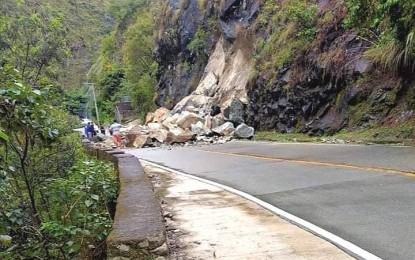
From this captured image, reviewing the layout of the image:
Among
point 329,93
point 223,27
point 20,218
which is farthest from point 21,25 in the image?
point 223,27

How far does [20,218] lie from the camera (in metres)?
5.65

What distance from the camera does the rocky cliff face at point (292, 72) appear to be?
59.8 feet

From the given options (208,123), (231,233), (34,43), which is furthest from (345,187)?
(208,123)

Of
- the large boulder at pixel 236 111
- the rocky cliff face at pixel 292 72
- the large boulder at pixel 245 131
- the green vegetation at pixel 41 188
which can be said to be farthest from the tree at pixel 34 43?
the large boulder at pixel 236 111

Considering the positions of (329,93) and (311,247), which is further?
(329,93)

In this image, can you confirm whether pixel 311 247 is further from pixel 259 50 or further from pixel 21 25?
pixel 259 50

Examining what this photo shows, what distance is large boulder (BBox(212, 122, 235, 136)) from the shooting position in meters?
29.8

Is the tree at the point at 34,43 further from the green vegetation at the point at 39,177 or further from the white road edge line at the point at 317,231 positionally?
the white road edge line at the point at 317,231

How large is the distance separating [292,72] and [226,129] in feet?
23.7

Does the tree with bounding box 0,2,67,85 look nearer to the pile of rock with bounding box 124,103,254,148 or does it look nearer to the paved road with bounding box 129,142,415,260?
the paved road with bounding box 129,142,415,260

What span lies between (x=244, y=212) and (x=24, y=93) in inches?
155

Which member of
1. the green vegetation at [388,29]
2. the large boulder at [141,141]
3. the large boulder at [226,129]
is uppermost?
the green vegetation at [388,29]

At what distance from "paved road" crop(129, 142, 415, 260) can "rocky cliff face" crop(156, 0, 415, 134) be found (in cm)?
442

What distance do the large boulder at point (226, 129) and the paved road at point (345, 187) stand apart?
14614mm
